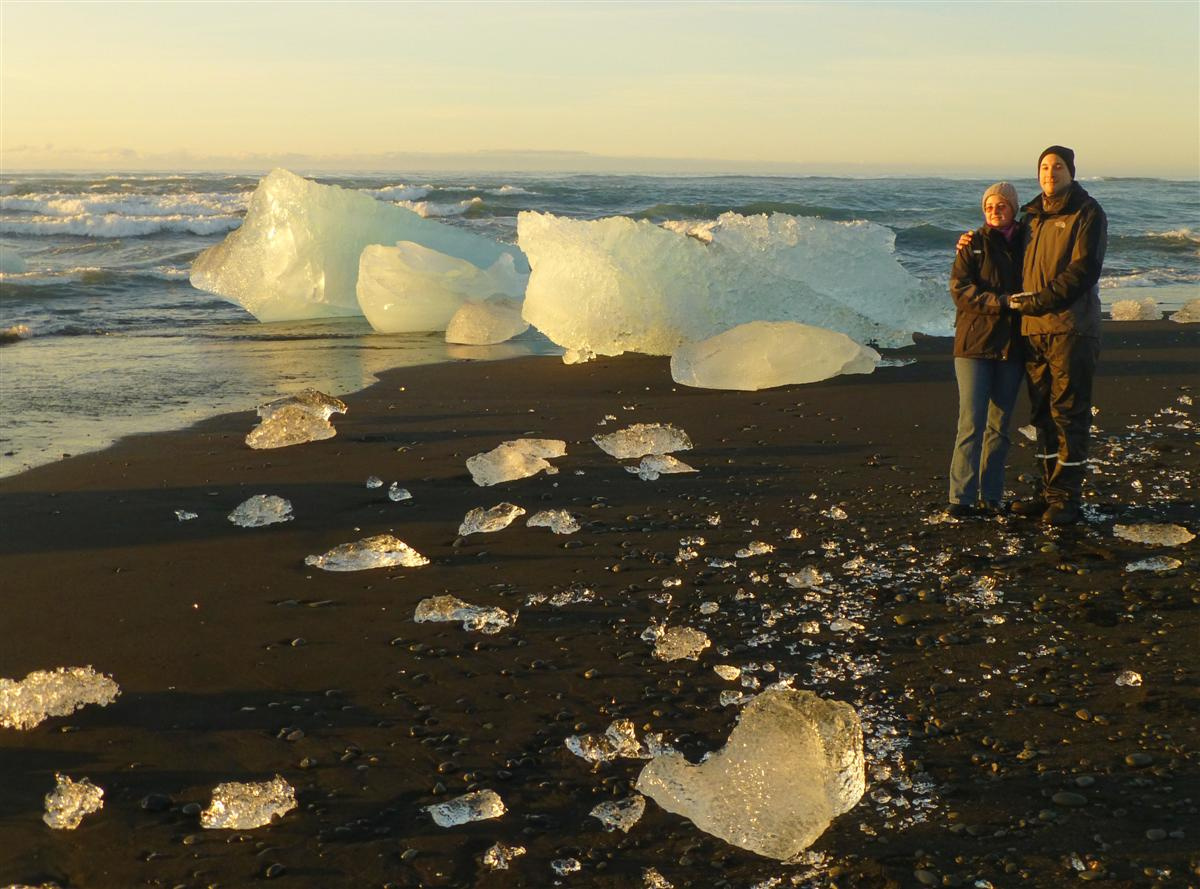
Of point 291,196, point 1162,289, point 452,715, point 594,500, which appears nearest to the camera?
point 452,715

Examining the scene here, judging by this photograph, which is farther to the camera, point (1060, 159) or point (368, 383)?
point (368, 383)

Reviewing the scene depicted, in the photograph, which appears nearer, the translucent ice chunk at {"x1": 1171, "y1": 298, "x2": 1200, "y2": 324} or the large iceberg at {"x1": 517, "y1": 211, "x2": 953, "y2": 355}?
the large iceberg at {"x1": 517, "y1": 211, "x2": 953, "y2": 355}

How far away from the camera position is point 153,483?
6129 mm

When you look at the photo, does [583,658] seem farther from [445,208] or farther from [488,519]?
[445,208]

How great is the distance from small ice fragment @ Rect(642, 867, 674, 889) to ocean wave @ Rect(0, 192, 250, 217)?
29715 mm

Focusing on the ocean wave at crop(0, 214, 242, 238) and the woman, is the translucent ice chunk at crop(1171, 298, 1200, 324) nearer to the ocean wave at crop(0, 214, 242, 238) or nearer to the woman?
the woman

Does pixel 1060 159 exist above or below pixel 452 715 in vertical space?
above

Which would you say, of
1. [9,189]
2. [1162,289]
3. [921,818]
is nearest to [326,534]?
[921,818]

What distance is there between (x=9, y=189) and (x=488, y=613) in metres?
41.7

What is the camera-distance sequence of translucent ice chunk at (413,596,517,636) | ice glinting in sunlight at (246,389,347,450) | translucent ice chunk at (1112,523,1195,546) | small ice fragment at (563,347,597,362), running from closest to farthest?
translucent ice chunk at (413,596,517,636), translucent ice chunk at (1112,523,1195,546), ice glinting in sunlight at (246,389,347,450), small ice fragment at (563,347,597,362)

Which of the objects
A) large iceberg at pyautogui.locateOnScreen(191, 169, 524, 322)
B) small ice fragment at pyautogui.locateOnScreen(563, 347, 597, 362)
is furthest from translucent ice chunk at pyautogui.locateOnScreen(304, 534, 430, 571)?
large iceberg at pyautogui.locateOnScreen(191, 169, 524, 322)

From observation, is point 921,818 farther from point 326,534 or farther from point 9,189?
point 9,189

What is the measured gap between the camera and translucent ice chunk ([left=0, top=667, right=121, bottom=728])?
3.57 meters

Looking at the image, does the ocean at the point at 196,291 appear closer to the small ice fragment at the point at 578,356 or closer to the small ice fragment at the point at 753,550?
the small ice fragment at the point at 578,356
